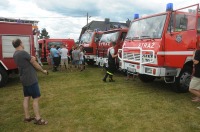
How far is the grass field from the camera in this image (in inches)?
185

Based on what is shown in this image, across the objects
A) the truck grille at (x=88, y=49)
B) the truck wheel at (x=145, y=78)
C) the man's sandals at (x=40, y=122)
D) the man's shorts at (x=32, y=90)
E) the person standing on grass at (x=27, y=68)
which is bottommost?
the man's sandals at (x=40, y=122)

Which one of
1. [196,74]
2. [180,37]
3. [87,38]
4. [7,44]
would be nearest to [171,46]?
[180,37]

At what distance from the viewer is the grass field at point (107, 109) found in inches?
185

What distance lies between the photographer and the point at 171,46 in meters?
6.77

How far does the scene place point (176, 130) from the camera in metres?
4.47

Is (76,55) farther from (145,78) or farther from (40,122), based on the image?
(40,122)

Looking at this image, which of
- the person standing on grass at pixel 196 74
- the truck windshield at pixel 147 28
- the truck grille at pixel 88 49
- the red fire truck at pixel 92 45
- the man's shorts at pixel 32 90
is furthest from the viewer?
the truck grille at pixel 88 49

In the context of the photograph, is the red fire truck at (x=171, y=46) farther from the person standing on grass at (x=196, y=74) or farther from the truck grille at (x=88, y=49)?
the truck grille at (x=88, y=49)

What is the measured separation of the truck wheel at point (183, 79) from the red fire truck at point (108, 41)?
4359 mm

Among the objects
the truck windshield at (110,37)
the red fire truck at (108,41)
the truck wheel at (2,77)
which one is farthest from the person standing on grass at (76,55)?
the truck wheel at (2,77)

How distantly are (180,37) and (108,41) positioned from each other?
18.3 ft

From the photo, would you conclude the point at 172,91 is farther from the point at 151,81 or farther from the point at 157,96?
the point at 151,81

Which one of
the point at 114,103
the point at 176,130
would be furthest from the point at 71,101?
the point at 176,130

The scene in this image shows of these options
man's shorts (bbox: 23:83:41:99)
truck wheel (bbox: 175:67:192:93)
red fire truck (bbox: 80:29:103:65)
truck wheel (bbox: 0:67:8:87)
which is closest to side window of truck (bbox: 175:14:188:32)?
truck wheel (bbox: 175:67:192:93)
